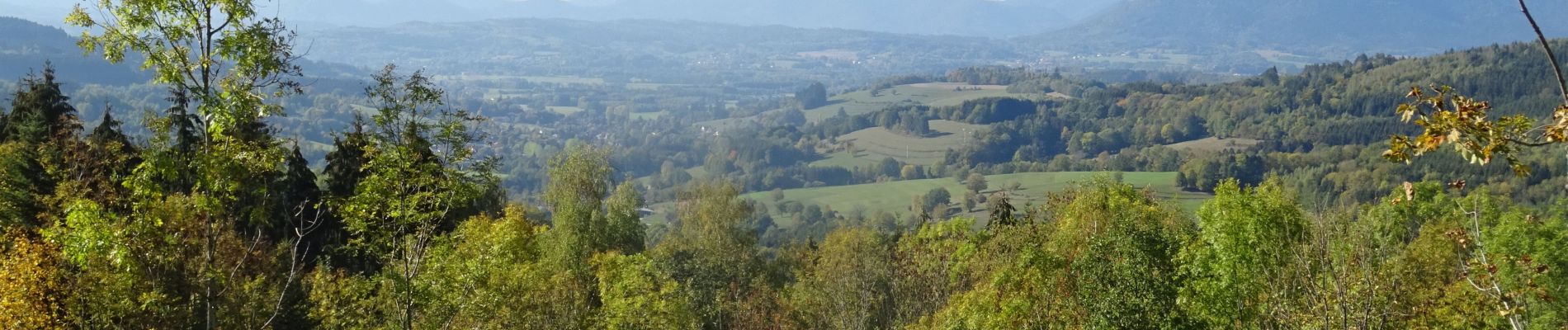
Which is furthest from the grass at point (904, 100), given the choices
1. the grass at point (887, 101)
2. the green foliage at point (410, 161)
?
the green foliage at point (410, 161)

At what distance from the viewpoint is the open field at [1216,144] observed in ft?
395

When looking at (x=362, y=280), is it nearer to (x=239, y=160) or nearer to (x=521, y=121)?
(x=239, y=160)

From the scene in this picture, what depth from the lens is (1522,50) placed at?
128375mm

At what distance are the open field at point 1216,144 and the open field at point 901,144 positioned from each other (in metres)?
28.7

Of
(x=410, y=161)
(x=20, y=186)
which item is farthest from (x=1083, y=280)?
(x=20, y=186)

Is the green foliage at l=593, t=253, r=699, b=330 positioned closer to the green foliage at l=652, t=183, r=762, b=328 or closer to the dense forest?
the dense forest

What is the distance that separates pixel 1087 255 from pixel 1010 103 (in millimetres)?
151538

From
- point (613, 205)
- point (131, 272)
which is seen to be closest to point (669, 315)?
point (131, 272)

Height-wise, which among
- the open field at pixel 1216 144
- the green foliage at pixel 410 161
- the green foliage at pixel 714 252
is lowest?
the open field at pixel 1216 144

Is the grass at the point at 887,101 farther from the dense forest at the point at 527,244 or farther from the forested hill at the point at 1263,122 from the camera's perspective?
the dense forest at the point at 527,244

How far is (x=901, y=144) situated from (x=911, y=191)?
39035 mm

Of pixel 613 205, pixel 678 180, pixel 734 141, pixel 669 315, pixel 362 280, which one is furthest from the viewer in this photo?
pixel 734 141

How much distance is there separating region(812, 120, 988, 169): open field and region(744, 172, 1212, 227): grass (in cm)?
1672

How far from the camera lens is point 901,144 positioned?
142 meters
